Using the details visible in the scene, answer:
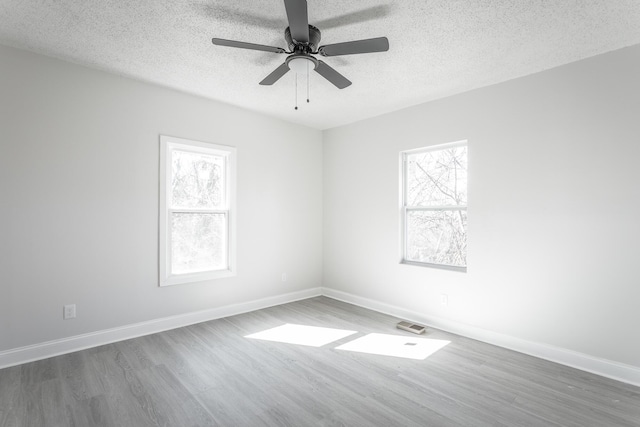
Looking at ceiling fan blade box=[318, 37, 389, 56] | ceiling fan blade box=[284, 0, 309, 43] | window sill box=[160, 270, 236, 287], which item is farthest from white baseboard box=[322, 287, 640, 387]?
ceiling fan blade box=[284, 0, 309, 43]

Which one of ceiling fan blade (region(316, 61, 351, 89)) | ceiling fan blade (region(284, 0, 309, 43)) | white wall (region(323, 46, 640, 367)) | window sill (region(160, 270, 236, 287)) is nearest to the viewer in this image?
ceiling fan blade (region(284, 0, 309, 43))

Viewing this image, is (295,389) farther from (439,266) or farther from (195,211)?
(195,211)

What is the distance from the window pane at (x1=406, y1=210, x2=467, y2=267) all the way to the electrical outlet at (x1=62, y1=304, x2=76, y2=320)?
3625mm

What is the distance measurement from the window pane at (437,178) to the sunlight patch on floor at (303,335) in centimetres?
183

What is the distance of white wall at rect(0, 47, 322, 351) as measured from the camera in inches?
110

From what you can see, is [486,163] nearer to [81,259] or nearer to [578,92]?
[578,92]

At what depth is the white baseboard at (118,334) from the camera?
2793 millimetres

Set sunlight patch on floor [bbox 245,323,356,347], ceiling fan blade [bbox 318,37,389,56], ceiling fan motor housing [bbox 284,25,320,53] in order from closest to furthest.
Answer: ceiling fan blade [bbox 318,37,389,56], ceiling fan motor housing [bbox 284,25,320,53], sunlight patch on floor [bbox 245,323,356,347]

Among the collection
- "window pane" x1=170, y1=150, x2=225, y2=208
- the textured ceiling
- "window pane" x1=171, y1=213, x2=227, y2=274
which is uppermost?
the textured ceiling

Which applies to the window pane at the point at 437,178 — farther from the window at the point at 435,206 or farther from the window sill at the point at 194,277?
the window sill at the point at 194,277

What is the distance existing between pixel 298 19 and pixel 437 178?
2590 mm

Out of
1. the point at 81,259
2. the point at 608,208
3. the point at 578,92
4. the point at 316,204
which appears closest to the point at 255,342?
the point at 81,259

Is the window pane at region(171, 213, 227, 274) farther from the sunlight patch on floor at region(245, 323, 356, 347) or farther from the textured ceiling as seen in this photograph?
the textured ceiling

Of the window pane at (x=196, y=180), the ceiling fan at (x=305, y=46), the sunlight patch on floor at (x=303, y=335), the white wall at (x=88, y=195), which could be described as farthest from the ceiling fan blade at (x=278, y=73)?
the sunlight patch on floor at (x=303, y=335)
